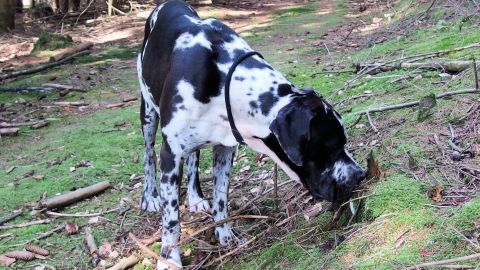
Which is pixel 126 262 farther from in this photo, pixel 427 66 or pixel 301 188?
pixel 427 66

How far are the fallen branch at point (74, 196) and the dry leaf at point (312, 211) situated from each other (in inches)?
119

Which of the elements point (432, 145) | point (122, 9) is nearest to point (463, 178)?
point (432, 145)

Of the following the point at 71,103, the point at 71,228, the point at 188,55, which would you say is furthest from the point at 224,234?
the point at 71,103

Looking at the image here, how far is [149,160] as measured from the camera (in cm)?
606

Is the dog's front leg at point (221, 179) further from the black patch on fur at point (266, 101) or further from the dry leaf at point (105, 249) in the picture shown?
the dry leaf at point (105, 249)

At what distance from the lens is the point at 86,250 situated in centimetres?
530

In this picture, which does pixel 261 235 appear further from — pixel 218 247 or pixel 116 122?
pixel 116 122

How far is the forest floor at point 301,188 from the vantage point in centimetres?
359

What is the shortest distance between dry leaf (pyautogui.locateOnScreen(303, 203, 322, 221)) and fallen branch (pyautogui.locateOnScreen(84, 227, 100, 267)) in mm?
1979

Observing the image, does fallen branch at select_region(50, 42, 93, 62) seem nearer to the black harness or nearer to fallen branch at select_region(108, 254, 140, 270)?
fallen branch at select_region(108, 254, 140, 270)

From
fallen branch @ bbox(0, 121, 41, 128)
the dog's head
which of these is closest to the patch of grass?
the dog's head

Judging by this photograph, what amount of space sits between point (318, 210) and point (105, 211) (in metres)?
2.61

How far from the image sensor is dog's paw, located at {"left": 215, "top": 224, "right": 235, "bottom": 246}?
483 centimetres

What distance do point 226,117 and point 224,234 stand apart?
1.15 metres
